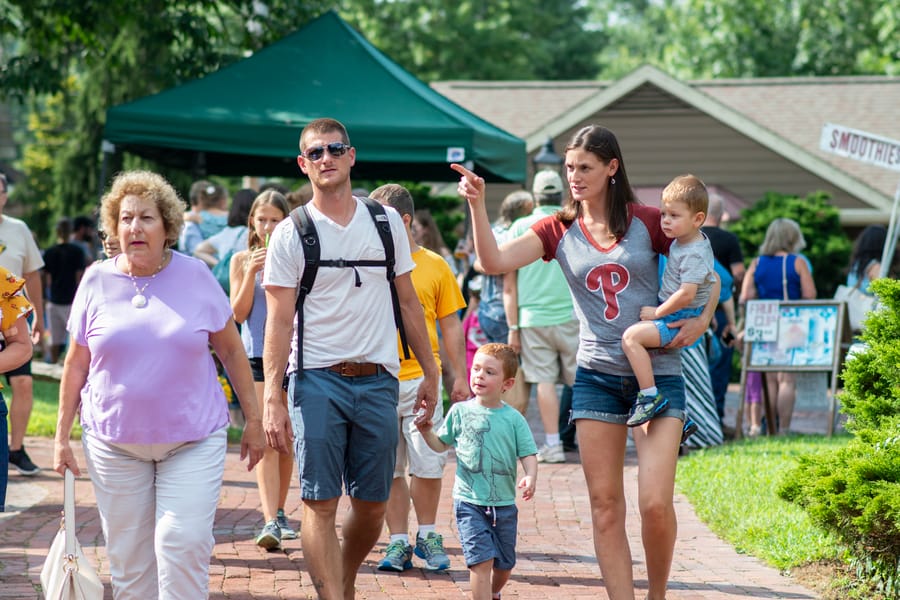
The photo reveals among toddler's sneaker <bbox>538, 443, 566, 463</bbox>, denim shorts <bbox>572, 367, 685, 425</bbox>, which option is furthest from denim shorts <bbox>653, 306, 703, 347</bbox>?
toddler's sneaker <bbox>538, 443, 566, 463</bbox>

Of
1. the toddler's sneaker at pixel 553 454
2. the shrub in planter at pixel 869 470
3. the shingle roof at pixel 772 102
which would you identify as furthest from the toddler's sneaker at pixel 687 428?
the shingle roof at pixel 772 102

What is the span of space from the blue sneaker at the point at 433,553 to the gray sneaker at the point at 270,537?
778mm

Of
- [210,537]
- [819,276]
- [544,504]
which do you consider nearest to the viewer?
[210,537]

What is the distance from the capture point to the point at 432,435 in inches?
231

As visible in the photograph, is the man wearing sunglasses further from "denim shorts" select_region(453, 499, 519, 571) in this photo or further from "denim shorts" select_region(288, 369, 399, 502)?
"denim shorts" select_region(453, 499, 519, 571)

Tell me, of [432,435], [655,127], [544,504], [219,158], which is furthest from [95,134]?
[432,435]

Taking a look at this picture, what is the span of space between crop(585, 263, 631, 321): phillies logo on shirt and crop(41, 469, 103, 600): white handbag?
7.11 feet

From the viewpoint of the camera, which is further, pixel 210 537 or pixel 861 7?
pixel 861 7

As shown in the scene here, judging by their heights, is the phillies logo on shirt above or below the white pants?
above

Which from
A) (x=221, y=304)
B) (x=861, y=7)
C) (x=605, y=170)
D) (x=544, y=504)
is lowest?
(x=544, y=504)

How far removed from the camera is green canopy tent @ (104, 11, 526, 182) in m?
12.1

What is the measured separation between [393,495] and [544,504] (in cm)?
221

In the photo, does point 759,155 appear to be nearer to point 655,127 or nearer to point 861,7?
point 655,127

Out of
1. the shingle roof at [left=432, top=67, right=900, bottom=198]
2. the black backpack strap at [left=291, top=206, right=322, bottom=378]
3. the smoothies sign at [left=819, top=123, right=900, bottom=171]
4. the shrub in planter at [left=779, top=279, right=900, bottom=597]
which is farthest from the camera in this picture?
the shingle roof at [left=432, top=67, right=900, bottom=198]
